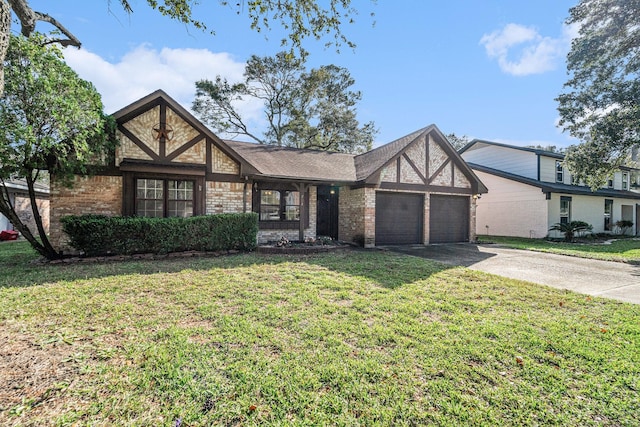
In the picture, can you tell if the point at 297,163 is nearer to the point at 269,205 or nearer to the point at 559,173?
the point at 269,205

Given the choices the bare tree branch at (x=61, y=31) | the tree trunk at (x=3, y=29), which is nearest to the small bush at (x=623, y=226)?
the tree trunk at (x=3, y=29)

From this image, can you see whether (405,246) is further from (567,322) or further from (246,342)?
(246,342)

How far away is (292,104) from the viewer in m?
26.1

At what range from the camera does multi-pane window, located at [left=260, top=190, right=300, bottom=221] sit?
41.9 feet

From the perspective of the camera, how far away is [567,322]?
4.48m

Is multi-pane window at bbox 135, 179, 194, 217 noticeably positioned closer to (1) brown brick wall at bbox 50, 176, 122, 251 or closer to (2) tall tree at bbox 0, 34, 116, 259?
(1) brown brick wall at bbox 50, 176, 122, 251

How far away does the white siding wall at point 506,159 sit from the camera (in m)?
19.2

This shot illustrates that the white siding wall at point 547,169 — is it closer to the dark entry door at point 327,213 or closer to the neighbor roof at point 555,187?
the neighbor roof at point 555,187

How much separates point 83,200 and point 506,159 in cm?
2387

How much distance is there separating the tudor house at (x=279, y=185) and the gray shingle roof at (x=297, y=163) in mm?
52

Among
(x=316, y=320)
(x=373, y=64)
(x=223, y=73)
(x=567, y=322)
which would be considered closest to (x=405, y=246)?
(x=373, y=64)

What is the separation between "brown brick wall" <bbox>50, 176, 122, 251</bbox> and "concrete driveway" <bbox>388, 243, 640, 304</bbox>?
1061cm

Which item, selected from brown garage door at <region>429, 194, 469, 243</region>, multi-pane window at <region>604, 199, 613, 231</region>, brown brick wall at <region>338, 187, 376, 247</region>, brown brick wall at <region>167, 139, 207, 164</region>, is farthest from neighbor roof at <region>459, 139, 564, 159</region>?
brown brick wall at <region>167, 139, 207, 164</region>

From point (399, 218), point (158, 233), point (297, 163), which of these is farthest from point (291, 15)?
point (399, 218)
